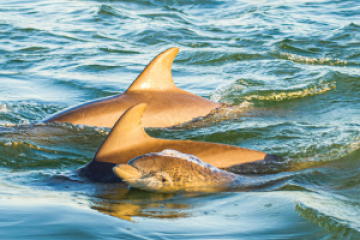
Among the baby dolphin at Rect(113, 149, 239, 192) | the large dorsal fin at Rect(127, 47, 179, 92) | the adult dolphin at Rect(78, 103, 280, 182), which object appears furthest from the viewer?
the large dorsal fin at Rect(127, 47, 179, 92)

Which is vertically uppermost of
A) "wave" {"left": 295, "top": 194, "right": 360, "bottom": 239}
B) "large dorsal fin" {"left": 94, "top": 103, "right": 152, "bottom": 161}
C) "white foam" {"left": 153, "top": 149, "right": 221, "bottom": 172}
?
"large dorsal fin" {"left": 94, "top": 103, "right": 152, "bottom": 161}

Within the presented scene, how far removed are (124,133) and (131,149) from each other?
0.18 meters

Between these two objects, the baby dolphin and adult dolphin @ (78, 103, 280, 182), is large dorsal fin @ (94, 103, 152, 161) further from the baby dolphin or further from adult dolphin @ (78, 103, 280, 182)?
the baby dolphin

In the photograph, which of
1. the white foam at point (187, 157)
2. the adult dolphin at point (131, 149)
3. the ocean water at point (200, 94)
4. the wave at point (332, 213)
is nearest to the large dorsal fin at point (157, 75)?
the ocean water at point (200, 94)

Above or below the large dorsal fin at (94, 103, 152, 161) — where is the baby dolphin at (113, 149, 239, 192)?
below

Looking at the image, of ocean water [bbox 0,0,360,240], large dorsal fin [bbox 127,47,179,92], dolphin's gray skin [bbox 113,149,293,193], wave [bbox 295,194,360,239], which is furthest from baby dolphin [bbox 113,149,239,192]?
large dorsal fin [bbox 127,47,179,92]

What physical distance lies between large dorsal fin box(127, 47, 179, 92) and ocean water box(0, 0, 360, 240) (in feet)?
2.33

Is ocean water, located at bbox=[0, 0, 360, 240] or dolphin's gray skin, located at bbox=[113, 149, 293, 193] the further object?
dolphin's gray skin, located at bbox=[113, 149, 293, 193]

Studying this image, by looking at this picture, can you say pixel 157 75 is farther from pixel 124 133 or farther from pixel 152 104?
pixel 124 133

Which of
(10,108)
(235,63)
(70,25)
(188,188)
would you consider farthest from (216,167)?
(70,25)

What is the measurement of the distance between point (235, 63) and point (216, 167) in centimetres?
699

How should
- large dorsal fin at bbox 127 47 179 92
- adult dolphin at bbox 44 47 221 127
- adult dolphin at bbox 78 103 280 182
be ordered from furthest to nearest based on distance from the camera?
large dorsal fin at bbox 127 47 179 92
adult dolphin at bbox 44 47 221 127
adult dolphin at bbox 78 103 280 182

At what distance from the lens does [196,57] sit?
12.3 meters

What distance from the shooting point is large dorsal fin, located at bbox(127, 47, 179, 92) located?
7173mm
